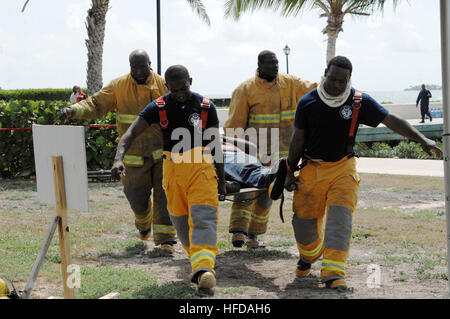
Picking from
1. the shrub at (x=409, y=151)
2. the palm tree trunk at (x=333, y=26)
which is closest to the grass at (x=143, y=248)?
the shrub at (x=409, y=151)

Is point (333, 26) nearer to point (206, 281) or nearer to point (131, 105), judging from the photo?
point (131, 105)

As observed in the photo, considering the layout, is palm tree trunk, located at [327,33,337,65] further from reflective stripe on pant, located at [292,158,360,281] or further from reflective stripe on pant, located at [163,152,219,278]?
reflective stripe on pant, located at [163,152,219,278]

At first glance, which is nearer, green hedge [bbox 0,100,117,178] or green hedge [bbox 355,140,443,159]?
green hedge [bbox 0,100,117,178]

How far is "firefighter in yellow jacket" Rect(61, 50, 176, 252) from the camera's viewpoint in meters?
6.54

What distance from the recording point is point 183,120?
5.23m

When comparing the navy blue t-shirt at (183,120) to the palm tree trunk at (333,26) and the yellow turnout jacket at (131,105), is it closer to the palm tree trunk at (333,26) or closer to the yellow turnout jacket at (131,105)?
the yellow turnout jacket at (131,105)

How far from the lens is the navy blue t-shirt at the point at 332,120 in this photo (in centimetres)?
507

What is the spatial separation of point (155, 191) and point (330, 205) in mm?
2336

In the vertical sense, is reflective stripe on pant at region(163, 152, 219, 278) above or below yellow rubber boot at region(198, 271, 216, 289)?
above

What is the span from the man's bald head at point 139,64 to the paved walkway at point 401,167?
8191 mm

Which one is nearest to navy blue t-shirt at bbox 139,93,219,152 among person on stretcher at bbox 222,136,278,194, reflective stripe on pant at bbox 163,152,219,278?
reflective stripe on pant at bbox 163,152,219,278

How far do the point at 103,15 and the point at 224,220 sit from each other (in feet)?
35.5

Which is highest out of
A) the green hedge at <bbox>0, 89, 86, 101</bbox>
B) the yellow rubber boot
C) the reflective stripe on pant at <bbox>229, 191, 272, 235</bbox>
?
the green hedge at <bbox>0, 89, 86, 101</bbox>

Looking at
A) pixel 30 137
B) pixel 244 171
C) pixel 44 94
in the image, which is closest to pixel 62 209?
pixel 244 171
